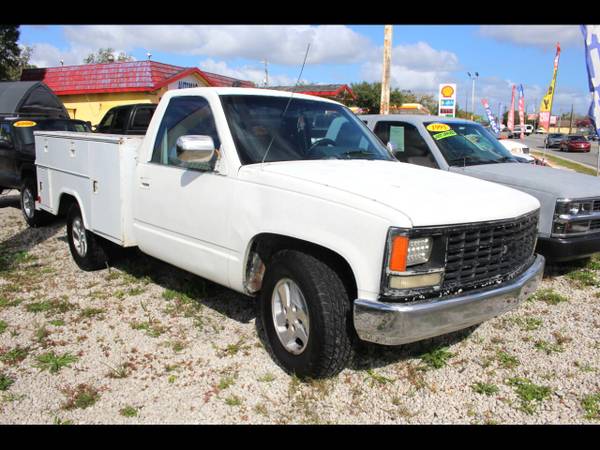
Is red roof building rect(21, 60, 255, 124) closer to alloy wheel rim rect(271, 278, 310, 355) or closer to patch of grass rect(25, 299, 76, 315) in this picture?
patch of grass rect(25, 299, 76, 315)

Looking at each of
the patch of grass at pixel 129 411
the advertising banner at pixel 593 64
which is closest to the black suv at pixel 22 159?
the patch of grass at pixel 129 411

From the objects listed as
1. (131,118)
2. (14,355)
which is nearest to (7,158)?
(131,118)

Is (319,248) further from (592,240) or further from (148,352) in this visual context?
(592,240)

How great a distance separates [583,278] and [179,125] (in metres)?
4.52

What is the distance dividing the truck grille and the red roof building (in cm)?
1817

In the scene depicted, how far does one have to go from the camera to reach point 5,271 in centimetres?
588

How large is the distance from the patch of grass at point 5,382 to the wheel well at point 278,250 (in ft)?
5.58

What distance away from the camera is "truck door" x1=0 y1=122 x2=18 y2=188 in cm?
885

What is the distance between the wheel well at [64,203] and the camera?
594cm

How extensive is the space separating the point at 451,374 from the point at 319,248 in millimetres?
1342

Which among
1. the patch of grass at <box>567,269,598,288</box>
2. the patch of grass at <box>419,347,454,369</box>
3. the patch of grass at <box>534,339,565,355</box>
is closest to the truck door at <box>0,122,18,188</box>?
the patch of grass at <box>419,347,454,369</box>

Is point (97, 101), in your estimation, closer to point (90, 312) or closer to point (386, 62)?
point (386, 62)

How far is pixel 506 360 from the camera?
12.1 ft

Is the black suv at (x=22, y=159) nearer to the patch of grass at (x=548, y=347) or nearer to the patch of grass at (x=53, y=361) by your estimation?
the patch of grass at (x=53, y=361)
